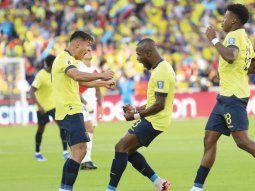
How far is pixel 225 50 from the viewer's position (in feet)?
35.7

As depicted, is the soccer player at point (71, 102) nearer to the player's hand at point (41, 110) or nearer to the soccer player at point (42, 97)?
the soccer player at point (42, 97)

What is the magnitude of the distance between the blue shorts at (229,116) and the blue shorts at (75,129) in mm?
1827

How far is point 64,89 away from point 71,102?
215 millimetres

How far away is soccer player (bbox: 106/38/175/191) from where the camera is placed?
11.4 meters

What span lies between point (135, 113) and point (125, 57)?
2338 centimetres

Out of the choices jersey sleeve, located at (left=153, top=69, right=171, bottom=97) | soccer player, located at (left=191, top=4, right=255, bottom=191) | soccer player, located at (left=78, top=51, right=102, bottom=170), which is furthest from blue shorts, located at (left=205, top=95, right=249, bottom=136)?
soccer player, located at (left=78, top=51, right=102, bottom=170)

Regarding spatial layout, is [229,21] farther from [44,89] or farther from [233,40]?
[44,89]

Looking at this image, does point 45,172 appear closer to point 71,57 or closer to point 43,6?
point 71,57

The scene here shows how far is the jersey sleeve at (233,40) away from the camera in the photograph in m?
11.1

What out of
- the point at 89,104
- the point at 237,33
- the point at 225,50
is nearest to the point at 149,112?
the point at 225,50

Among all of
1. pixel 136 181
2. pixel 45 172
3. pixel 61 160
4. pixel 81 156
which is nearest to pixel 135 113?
pixel 81 156

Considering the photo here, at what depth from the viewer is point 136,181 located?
45.8ft

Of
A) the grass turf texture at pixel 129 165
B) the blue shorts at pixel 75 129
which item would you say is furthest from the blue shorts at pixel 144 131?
the grass turf texture at pixel 129 165

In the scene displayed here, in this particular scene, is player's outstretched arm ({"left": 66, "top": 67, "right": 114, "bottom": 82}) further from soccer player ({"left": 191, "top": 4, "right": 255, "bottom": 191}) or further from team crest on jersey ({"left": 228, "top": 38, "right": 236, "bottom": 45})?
team crest on jersey ({"left": 228, "top": 38, "right": 236, "bottom": 45})
